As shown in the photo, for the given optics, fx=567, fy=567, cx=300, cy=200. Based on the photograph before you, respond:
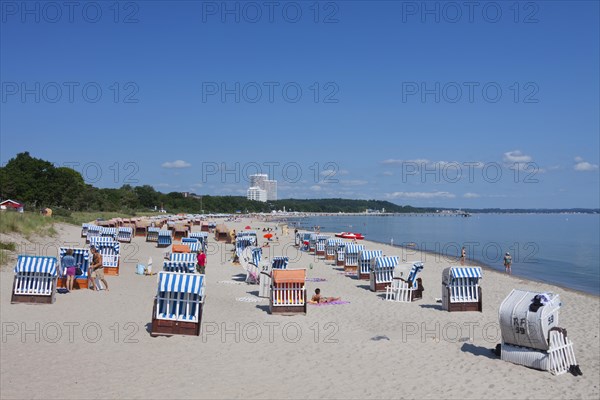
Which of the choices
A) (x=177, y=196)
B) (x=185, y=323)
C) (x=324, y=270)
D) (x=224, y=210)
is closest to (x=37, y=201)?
(x=324, y=270)

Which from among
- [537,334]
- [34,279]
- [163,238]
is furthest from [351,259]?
[163,238]

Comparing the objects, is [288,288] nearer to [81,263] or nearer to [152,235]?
[81,263]

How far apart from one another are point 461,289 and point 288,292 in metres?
4.65

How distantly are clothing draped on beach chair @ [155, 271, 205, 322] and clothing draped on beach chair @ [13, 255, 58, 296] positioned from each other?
3.79 meters

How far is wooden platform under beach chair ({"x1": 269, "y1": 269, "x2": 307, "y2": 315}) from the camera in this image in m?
13.7

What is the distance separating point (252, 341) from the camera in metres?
10.8

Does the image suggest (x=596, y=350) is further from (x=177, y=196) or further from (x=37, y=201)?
(x=177, y=196)

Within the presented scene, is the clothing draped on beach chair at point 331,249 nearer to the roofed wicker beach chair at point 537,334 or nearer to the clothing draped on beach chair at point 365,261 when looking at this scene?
the clothing draped on beach chair at point 365,261

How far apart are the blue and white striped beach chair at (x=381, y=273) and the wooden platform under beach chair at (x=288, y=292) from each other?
5085 millimetres

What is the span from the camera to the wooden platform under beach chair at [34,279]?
Answer: 12.9 m

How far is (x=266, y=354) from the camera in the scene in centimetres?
984

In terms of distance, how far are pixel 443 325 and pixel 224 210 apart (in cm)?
15912

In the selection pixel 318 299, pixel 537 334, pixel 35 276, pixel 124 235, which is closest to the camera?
pixel 537 334

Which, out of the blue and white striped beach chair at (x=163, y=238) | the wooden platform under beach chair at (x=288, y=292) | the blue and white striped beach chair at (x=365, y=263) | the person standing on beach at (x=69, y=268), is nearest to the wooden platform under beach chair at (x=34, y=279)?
the person standing on beach at (x=69, y=268)
